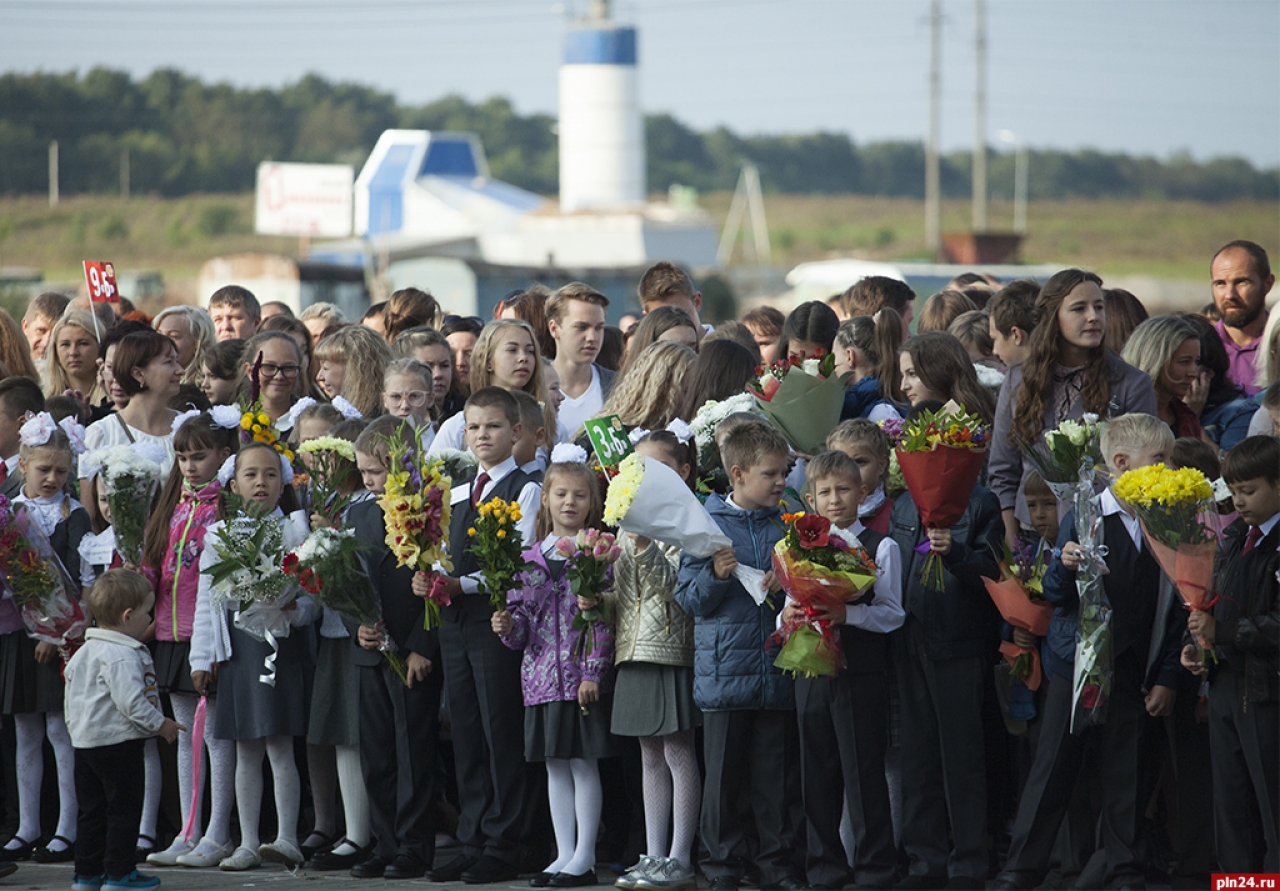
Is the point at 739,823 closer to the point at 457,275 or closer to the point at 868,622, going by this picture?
the point at 868,622

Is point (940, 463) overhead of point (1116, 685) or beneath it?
overhead

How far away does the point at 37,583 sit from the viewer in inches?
298

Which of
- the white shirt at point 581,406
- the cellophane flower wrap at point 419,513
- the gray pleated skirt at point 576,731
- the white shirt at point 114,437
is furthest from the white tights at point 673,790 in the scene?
the white shirt at point 114,437

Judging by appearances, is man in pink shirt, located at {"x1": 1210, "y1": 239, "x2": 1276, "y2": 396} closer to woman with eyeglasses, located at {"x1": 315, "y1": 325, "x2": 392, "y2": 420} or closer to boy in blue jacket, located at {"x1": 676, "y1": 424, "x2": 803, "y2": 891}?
boy in blue jacket, located at {"x1": 676, "y1": 424, "x2": 803, "y2": 891}

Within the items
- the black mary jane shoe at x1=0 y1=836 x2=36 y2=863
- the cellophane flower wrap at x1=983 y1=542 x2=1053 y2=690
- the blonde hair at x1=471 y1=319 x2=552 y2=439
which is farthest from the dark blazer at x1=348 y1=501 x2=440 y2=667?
the cellophane flower wrap at x1=983 y1=542 x2=1053 y2=690

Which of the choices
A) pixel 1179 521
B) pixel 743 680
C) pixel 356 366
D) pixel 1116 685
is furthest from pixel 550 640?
pixel 1179 521

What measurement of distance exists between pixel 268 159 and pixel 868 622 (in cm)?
8591

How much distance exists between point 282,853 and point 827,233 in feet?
257

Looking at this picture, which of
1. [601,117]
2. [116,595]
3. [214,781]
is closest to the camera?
[116,595]

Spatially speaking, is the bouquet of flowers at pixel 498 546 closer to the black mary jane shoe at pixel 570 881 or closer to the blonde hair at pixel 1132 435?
the black mary jane shoe at pixel 570 881

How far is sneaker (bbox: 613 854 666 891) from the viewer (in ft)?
21.6

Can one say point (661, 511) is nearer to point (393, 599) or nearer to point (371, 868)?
point (393, 599)

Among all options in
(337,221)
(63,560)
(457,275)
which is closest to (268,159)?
(337,221)

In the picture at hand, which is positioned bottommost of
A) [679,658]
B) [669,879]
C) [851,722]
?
[669,879]
